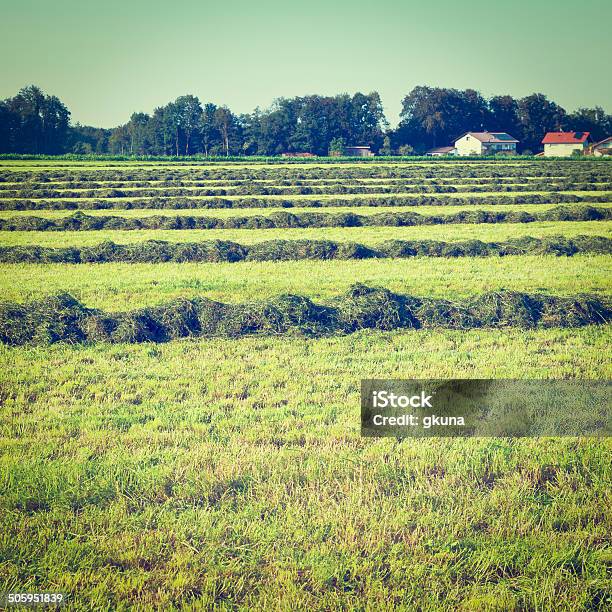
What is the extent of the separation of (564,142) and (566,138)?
1082mm

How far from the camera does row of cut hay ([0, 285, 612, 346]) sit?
11820 millimetres

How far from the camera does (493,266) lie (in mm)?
18703

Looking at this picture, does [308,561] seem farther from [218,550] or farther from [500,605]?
[500,605]

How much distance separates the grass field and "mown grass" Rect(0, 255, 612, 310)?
367 cm

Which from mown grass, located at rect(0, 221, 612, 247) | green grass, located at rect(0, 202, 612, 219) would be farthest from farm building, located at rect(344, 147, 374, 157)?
mown grass, located at rect(0, 221, 612, 247)

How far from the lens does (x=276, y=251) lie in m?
20.6

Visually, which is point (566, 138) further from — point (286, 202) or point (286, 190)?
point (286, 202)

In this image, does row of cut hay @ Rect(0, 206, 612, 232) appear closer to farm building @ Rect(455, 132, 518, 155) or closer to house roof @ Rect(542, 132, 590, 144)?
farm building @ Rect(455, 132, 518, 155)

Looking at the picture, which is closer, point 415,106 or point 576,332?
point 576,332

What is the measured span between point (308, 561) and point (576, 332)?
854 cm

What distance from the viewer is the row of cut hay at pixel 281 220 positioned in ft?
91.0

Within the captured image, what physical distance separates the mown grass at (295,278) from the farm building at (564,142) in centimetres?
10115

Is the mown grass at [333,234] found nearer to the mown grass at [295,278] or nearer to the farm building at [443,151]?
the mown grass at [295,278]

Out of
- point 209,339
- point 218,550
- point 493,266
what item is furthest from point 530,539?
point 493,266
